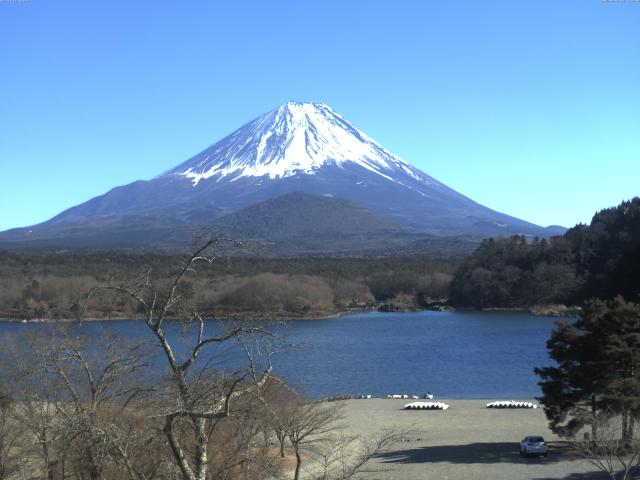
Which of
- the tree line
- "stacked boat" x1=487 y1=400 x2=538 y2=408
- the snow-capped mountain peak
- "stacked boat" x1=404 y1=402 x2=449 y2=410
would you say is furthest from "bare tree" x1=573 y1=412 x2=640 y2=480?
the snow-capped mountain peak

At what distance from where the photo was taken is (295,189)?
504ft

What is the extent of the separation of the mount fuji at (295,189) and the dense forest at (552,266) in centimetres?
6394

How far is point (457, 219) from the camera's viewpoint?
149m

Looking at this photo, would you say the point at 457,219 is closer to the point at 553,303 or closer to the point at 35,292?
the point at 553,303

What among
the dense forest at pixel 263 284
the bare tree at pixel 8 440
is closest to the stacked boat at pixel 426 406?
the bare tree at pixel 8 440

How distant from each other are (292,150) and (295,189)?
17.9m

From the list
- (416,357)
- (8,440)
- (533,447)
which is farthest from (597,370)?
(416,357)

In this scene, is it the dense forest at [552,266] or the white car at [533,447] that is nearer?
the white car at [533,447]

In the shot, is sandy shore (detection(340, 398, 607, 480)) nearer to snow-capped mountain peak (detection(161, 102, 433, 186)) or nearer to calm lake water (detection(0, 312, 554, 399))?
calm lake water (detection(0, 312, 554, 399))

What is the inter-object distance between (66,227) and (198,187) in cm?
2767

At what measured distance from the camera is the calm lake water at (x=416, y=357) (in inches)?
996

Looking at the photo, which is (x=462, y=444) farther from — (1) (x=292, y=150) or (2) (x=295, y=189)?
(1) (x=292, y=150)

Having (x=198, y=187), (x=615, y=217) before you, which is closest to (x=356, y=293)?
(x=615, y=217)

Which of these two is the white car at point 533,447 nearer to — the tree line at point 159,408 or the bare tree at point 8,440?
the tree line at point 159,408
